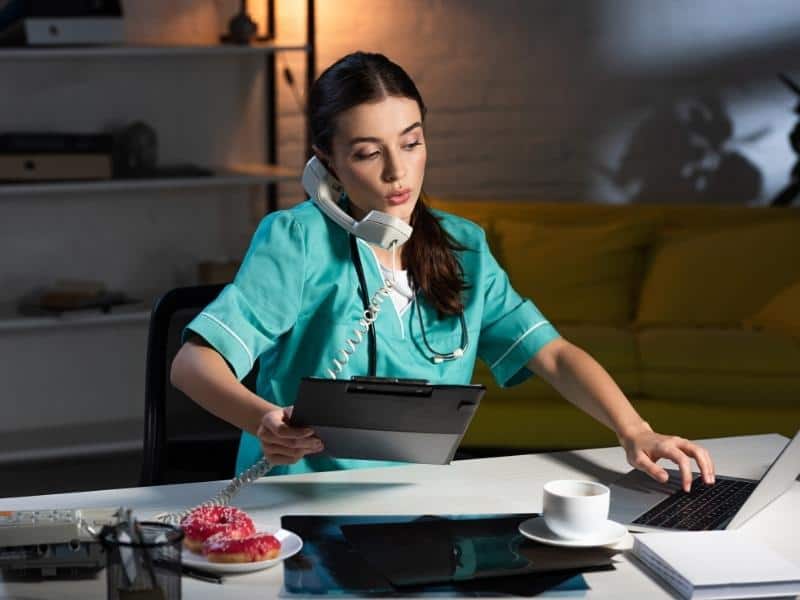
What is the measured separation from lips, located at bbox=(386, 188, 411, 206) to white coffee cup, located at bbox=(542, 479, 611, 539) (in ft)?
1.76

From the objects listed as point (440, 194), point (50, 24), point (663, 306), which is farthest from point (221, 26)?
point (663, 306)

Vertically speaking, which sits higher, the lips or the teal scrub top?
the lips

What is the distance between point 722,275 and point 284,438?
2.63 m

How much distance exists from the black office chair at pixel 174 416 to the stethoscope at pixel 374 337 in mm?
252

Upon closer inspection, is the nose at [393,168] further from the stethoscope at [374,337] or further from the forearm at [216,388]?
the forearm at [216,388]

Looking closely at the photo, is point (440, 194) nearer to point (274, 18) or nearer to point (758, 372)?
point (274, 18)

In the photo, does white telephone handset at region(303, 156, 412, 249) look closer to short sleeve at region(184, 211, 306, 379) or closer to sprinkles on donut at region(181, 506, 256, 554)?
short sleeve at region(184, 211, 306, 379)

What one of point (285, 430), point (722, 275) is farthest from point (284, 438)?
point (722, 275)

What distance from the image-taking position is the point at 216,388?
173cm

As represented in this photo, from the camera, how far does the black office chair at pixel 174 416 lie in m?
2.06

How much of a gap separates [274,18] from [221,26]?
0.17 meters

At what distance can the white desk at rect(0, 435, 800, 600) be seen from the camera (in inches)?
63.2

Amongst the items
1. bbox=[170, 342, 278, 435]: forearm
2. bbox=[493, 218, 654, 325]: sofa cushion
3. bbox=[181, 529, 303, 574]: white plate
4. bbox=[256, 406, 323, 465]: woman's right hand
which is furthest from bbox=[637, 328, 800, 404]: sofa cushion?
bbox=[181, 529, 303, 574]: white plate

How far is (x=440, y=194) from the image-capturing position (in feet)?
14.9
